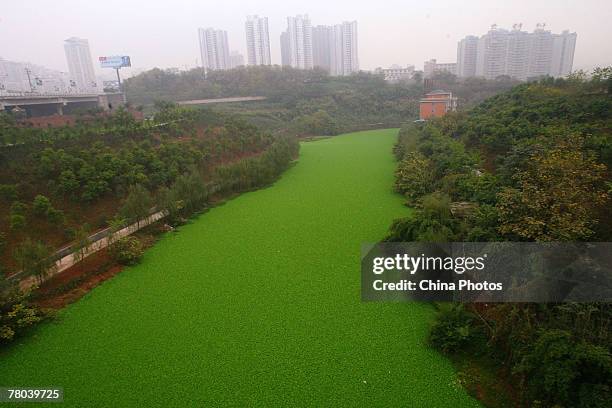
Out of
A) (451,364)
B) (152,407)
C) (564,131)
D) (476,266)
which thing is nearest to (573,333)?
(451,364)

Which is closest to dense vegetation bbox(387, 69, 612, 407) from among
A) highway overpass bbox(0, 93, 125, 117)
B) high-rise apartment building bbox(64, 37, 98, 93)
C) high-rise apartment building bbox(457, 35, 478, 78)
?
highway overpass bbox(0, 93, 125, 117)

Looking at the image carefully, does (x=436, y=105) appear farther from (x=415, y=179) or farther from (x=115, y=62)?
(x=115, y=62)

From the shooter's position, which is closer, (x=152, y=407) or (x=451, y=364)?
(x=152, y=407)

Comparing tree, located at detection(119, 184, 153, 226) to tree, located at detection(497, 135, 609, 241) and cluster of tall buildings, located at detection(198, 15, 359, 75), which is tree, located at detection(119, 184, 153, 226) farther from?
cluster of tall buildings, located at detection(198, 15, 359, 75)

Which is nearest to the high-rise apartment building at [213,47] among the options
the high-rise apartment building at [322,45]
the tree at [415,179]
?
the high-rise apartment building at [322,45]

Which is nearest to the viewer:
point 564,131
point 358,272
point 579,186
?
point 579,186

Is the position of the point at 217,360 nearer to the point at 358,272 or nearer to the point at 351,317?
the point at 351,317

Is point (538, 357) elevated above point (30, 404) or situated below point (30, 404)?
above
